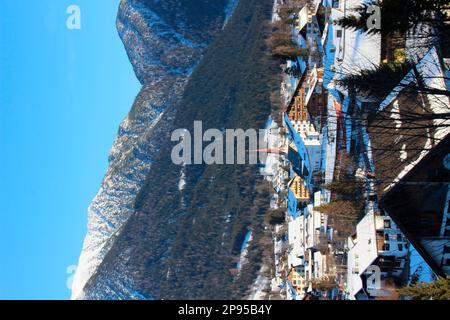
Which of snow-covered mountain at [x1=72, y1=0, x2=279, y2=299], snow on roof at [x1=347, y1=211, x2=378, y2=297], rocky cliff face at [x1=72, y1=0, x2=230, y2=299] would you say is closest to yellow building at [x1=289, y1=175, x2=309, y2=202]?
snow on roof at [x1=347, y1=211, x2=378, y2=297]

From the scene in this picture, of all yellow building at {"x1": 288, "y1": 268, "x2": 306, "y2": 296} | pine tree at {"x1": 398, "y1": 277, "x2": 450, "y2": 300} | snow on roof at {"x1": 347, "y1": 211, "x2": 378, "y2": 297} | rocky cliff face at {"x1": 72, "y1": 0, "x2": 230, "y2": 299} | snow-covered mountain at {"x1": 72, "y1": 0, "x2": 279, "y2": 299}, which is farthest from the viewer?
rocky cliff face at {"x1": 72, "y1": 0, "x2": 230, "y2": 299}

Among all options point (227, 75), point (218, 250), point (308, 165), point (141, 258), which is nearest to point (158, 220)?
point (141, 258)

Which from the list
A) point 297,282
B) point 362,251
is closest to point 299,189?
point 297,282

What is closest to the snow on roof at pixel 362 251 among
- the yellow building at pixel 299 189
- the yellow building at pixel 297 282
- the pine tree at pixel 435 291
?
the pine tree at pixel 435 291

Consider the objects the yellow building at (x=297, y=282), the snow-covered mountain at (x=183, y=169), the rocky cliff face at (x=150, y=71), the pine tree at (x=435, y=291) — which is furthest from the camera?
the rocky cliff face at (x=150, y=71)

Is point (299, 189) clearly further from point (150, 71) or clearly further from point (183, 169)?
point (150, 71)

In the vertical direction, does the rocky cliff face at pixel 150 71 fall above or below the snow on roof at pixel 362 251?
above

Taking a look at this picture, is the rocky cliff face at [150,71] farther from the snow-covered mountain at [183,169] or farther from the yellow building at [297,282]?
the yellow building at [297,282]

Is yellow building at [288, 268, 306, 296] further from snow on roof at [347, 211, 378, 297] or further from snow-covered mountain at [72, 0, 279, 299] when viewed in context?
snow-covered mountain at [72, 0, 279, 299]

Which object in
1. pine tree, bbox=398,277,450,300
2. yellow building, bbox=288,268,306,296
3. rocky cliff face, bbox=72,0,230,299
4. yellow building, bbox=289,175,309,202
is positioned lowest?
pine tree, bbox=398,277,450,300
